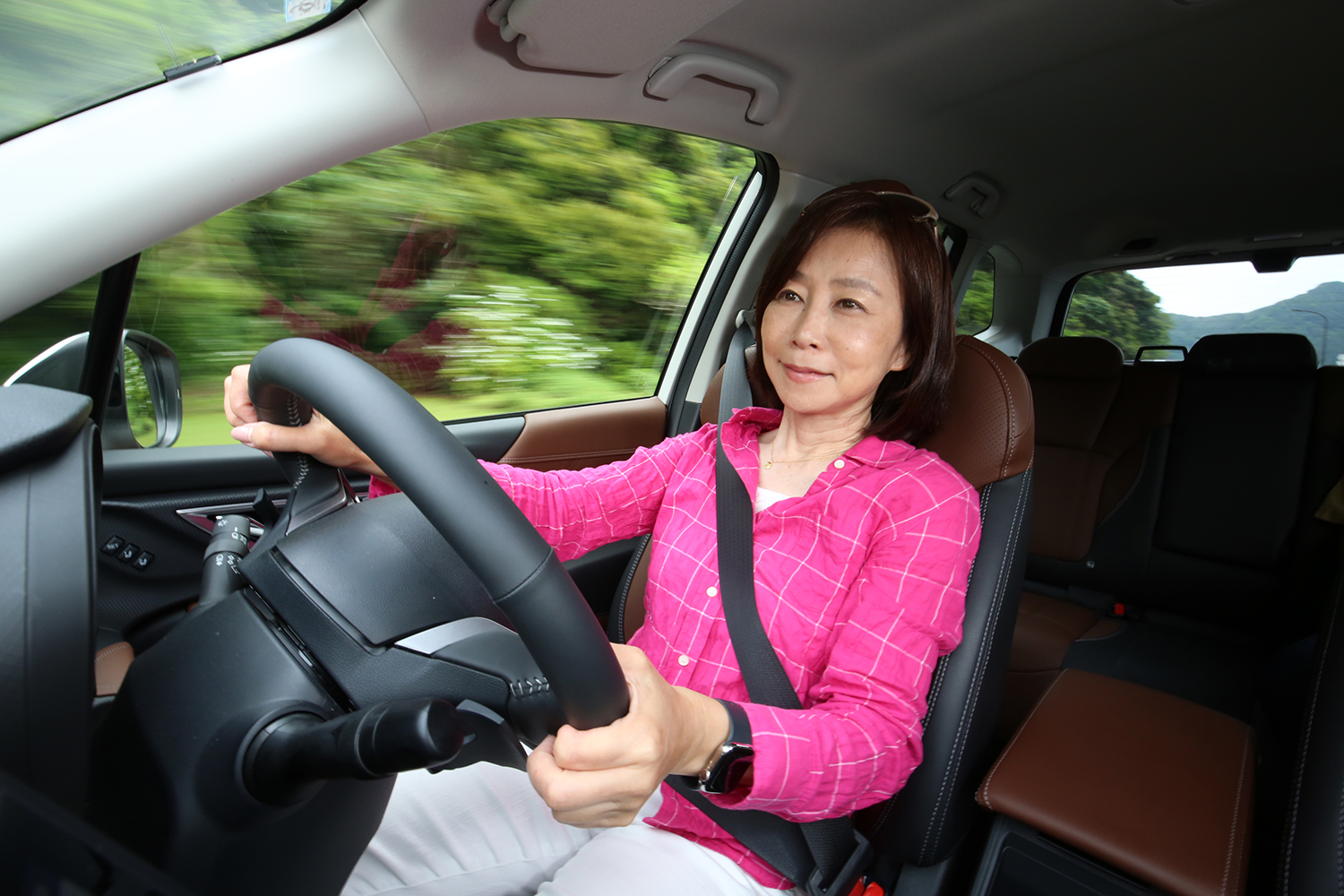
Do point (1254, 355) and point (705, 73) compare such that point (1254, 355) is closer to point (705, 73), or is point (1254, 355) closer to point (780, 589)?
point (705, 73)

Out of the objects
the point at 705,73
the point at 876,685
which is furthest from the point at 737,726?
the point at 705,73

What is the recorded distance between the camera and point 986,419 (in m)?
1.32

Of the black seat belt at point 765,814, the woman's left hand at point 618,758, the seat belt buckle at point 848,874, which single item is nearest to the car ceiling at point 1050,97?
the black seat belt at point 765,814

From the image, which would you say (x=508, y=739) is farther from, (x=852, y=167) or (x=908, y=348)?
(x=852, y=167)

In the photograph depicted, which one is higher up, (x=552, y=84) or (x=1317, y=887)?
(x=552, y=84)

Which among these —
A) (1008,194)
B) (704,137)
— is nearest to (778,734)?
(704,137)

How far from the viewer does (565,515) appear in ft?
4.31

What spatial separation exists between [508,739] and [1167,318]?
3608 mm

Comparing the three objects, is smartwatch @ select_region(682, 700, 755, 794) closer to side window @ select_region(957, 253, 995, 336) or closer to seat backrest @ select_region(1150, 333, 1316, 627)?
seat backrest @ select_region(1150, 333, 1316, 627)

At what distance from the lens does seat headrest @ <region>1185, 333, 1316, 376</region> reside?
7.86 feet

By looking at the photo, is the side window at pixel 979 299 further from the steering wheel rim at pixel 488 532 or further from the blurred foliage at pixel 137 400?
the steering wheel rim at pixel 488 532

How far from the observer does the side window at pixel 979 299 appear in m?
3.13

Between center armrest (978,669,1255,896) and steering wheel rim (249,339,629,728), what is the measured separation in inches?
→ 33.7

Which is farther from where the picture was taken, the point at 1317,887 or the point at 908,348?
the point at 908,348
